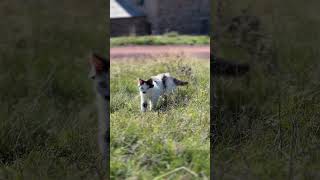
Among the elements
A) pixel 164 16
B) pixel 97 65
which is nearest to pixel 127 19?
pixel 164 16

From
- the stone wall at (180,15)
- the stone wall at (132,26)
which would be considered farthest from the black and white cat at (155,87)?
the stone wall at (132,26)

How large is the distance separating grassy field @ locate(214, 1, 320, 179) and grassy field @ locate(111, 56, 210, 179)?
0.22 metres

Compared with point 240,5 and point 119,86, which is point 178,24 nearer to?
point 240,5

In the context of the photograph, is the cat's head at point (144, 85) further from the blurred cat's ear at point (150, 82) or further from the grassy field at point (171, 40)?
the grassy field at point (171, 40)

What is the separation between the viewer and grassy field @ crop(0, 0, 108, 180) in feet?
9.40

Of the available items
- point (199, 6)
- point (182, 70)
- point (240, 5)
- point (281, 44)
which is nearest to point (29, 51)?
point (182, 70)

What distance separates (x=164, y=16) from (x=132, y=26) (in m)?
1.83

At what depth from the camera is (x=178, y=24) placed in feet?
21.1

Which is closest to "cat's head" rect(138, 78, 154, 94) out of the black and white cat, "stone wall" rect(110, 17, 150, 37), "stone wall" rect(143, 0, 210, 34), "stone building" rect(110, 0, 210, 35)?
the black and white cat

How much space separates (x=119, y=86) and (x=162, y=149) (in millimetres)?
437

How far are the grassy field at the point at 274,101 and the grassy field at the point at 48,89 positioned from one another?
73 cm

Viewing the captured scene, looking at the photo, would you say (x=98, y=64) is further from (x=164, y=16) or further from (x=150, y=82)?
(x=164, y=16)

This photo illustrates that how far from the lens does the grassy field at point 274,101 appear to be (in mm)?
2807

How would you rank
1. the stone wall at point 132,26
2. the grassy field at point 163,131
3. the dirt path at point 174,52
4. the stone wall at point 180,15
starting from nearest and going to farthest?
the grassy field at point 163,131
the dirt path at point 174,52
the stone wall at point 180,15
the stone wall at point 132,26
